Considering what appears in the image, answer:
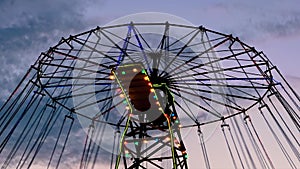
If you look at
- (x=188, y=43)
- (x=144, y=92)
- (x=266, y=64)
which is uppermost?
(x=188, y=43)

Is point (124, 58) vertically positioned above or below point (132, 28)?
below

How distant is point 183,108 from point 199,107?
129 centimetres

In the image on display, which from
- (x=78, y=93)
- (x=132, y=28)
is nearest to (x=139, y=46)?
(x=132, y=28)

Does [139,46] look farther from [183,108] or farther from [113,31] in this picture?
[183,108]

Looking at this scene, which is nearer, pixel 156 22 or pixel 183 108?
pixel 156 22

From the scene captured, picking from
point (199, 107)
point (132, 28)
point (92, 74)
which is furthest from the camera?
point (199, 107)

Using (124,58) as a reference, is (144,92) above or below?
below

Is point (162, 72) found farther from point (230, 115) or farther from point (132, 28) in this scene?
point (230, 115)

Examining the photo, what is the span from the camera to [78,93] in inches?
599

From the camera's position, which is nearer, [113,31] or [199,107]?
[113,31]

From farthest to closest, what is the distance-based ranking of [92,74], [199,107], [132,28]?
[199,107] < [92,74] < [132,28]

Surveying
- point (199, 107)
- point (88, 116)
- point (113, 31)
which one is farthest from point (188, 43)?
point (88, 116)

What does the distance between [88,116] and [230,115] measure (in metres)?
8.39

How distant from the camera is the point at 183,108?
58.4 feet
